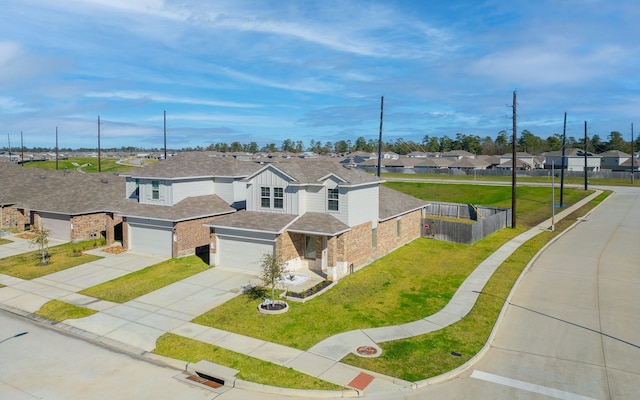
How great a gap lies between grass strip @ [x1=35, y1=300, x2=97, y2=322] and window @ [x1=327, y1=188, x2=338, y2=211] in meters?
13.5

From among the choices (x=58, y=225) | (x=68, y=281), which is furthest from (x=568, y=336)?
(x=58, y=225)

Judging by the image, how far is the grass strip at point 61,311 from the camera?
18438 millimetres

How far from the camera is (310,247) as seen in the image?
25484 mm

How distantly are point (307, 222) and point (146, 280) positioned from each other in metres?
9.56

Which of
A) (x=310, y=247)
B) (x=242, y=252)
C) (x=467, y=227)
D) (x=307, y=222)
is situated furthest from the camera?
(x=467, y=227)

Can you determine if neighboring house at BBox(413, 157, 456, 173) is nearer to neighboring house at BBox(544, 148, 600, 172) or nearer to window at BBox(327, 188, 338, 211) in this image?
neighboring house at BBox(544, 148, 600, 172)

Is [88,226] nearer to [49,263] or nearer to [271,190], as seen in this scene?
[49,263]

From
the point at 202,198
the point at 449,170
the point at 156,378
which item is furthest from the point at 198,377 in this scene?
the point at 449,170

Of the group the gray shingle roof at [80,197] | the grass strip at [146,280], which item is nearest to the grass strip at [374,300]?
the grass strip at [146,280]

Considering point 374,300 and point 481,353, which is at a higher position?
point 374,300

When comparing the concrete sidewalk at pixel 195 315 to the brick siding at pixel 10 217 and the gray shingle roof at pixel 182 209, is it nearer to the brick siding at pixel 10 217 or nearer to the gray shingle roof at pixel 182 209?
the gray shingle roof at pixel 182 209

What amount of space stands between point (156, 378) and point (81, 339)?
5.09m

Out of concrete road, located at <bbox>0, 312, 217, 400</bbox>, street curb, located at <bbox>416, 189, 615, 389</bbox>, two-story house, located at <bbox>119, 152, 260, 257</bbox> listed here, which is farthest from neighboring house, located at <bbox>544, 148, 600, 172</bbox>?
concrete road, located at <bbox>0, 312, 217, 400</bbox>

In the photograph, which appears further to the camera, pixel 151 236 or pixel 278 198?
pixel 151 236
